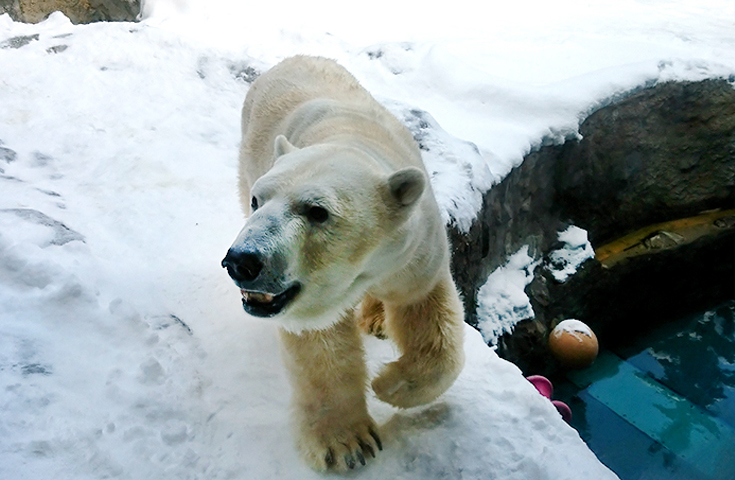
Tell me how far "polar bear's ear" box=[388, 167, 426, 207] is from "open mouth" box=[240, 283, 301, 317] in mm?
414

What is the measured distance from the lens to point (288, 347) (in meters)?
2.08

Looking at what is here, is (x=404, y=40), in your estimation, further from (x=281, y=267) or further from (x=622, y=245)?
(x=281, y=267)

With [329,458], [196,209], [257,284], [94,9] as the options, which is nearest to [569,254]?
[196,209]

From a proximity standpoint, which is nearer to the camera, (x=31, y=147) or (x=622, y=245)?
(x=31, y=147)

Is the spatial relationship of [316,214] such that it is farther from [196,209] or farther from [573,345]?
[573,345]

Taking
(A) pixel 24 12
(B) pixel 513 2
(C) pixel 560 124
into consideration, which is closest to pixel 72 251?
(C) pixel 560 124

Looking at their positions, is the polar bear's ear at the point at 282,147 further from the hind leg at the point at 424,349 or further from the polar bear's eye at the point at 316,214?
the hind leg at the point at 424,349

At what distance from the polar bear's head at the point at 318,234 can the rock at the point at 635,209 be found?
2.99 metres

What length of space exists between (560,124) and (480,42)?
2118mm

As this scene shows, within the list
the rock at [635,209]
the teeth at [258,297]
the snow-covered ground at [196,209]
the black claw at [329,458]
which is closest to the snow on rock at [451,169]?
the snow-covered ground at [196,209]

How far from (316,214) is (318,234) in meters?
0.06

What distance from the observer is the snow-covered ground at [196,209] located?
6.41 feet

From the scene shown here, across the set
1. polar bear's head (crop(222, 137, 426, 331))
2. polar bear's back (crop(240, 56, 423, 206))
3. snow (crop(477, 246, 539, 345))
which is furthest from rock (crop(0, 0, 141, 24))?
polar bear's head (crop(222, 137, 426, 331))

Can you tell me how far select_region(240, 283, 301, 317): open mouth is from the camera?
1602 mm
